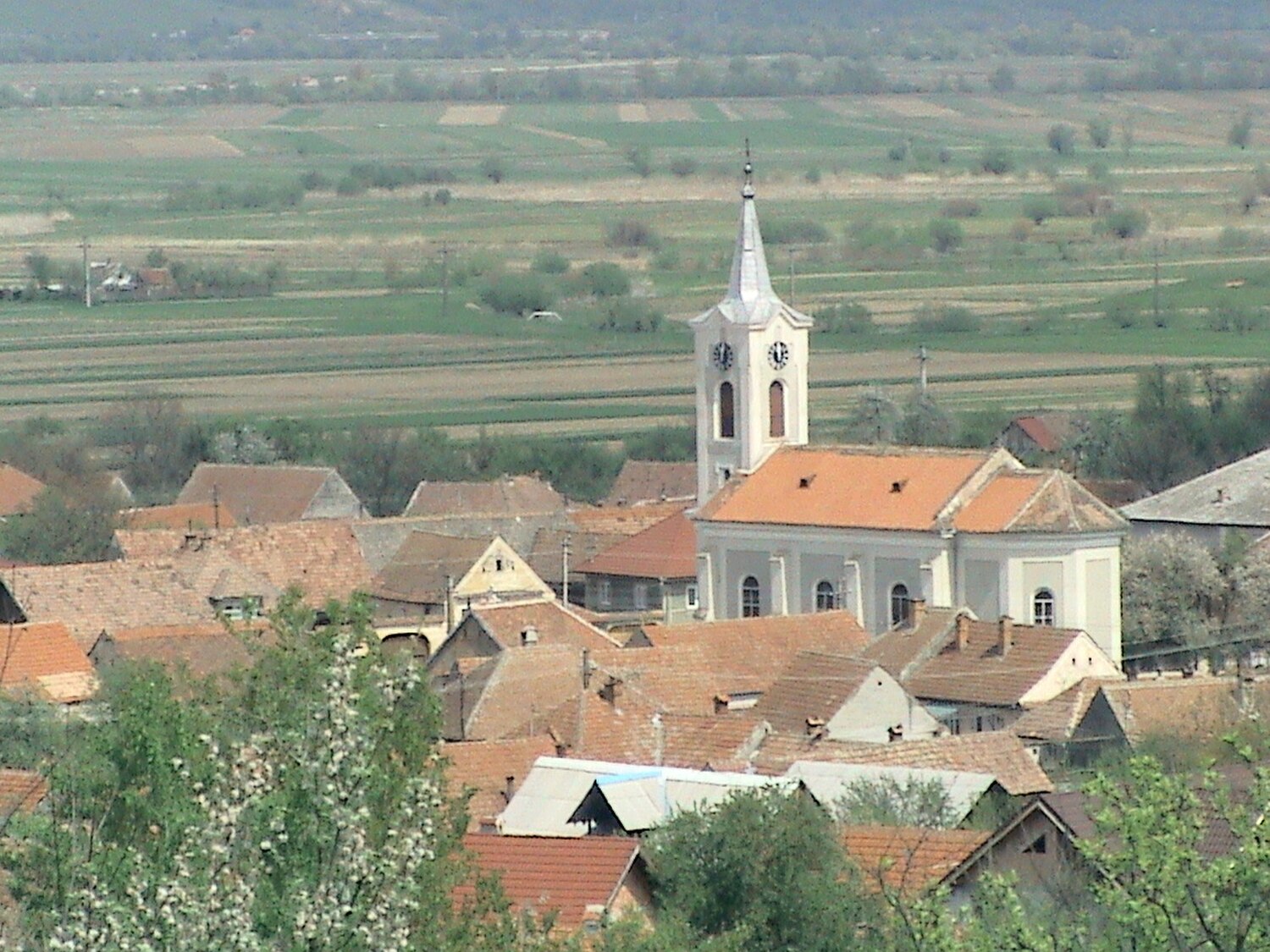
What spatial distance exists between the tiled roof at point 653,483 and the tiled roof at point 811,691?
3037 cm

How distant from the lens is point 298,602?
20.5 metres

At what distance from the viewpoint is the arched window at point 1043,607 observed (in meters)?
54.9

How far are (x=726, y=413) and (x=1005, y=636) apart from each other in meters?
15.4

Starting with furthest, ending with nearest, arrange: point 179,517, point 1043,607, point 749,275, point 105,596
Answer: point 179,517 < point 749,275 < point 1043,607 < point 105,596

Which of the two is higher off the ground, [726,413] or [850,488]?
[726,413]

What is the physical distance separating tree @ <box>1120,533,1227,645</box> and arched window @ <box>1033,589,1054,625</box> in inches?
66.1

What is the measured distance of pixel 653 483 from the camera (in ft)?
251

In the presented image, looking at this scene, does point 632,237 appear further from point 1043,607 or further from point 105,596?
point 105,596

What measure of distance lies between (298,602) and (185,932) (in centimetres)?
753

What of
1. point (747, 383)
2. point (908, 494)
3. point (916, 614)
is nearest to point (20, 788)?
point (916, 614)

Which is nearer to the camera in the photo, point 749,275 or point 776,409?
point 776,409

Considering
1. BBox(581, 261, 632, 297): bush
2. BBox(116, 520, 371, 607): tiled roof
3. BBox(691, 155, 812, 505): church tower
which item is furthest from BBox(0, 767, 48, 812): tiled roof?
BBox(581, 261, 632, 297): bush

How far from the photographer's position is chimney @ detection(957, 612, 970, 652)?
47.8 m

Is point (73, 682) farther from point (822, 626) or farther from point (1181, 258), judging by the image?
point (1181, 258)
